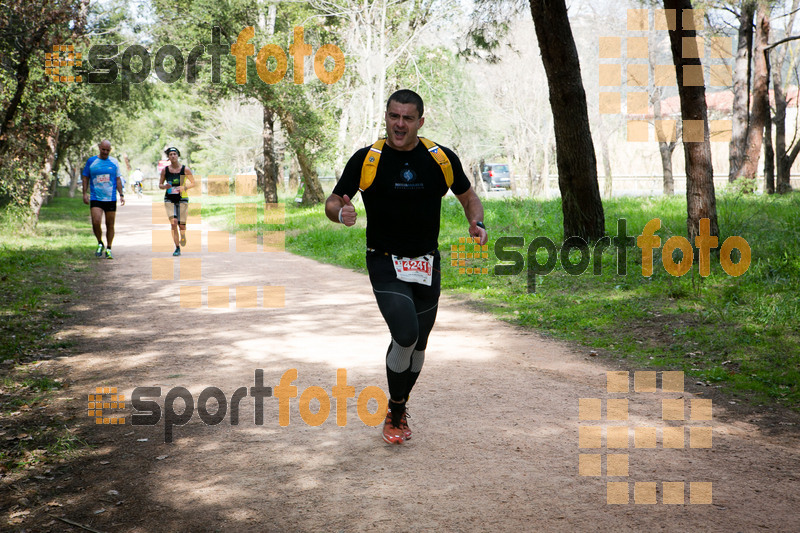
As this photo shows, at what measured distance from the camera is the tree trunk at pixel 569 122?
1184cm

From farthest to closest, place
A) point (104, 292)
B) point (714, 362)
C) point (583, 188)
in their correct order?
point (583, 188) → point (104, 292) → point (714, 362)

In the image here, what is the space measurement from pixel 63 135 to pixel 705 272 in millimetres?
29393

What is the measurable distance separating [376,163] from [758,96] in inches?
800

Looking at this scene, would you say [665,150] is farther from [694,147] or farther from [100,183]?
[100,183]

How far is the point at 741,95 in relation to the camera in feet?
72.2

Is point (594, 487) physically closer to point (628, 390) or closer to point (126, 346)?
point (628, 390)

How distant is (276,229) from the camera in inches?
872

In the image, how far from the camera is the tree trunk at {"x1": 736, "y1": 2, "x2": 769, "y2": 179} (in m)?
21.0

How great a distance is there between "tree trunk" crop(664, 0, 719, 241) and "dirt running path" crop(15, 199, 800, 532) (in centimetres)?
379

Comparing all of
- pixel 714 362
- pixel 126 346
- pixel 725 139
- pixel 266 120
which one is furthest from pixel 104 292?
pixel 725 139
